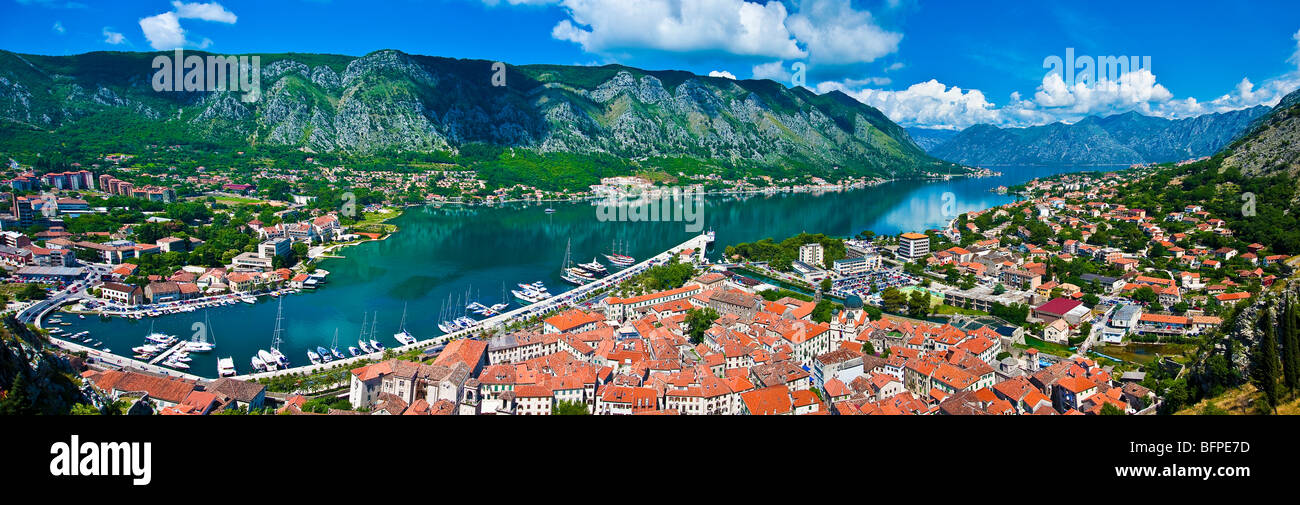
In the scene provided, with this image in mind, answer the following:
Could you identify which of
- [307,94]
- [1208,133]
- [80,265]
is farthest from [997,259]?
[1208,133]

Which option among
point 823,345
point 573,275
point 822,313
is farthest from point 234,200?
point 823,345

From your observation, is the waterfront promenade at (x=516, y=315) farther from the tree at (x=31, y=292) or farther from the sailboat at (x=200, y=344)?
the tree at (x=31, y=292)

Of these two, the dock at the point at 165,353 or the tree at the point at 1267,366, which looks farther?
the dock at the point at 165,353

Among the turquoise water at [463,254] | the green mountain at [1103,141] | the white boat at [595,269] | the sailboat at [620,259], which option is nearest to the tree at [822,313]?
the turquoise water at [463,254]

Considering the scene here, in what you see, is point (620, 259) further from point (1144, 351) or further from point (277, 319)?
point (1144, 351)

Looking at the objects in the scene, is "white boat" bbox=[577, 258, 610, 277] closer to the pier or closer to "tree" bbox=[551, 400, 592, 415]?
the pier
